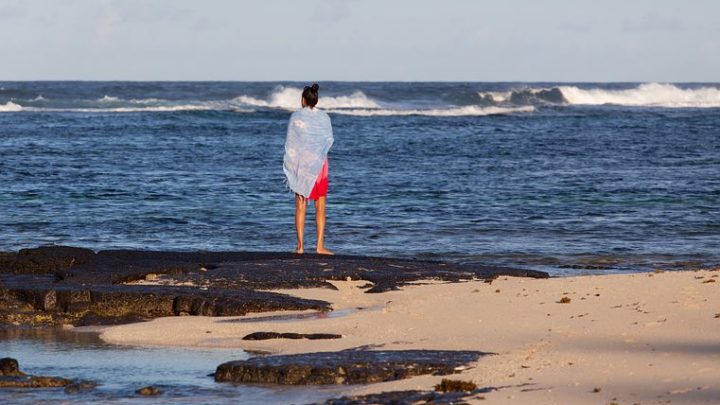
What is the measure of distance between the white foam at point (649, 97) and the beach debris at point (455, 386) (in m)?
62.7

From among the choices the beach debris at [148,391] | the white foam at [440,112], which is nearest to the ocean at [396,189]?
the white foam at [440,112]

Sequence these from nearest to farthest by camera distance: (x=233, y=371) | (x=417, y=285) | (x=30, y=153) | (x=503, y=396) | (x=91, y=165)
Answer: (x=503, y=396) → (x=233, y=371) → (x=417, y=285) → (x=91, y=165) → (x=30, y=153)

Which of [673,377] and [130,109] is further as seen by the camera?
[130,109]

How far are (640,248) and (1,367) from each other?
9568 mm

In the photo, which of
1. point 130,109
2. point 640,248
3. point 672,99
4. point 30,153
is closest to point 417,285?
point 640,248

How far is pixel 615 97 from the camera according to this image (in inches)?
2822

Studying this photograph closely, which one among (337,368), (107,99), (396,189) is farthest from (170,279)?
(107,99)

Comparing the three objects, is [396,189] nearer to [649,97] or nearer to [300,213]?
[300,213]

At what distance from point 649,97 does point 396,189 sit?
5467 cm

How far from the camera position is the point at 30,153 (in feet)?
93.8

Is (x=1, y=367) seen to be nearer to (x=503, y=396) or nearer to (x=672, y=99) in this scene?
(x=503, y=396)

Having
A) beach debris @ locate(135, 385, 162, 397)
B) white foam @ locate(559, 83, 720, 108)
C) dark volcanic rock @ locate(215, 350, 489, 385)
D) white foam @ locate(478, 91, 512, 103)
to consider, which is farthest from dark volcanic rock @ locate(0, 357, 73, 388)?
white foam @ locate(559, 83, 720, 108)

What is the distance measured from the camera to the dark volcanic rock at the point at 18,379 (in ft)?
22.4

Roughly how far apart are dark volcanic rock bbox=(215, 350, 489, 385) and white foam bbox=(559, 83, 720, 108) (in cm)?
6212
